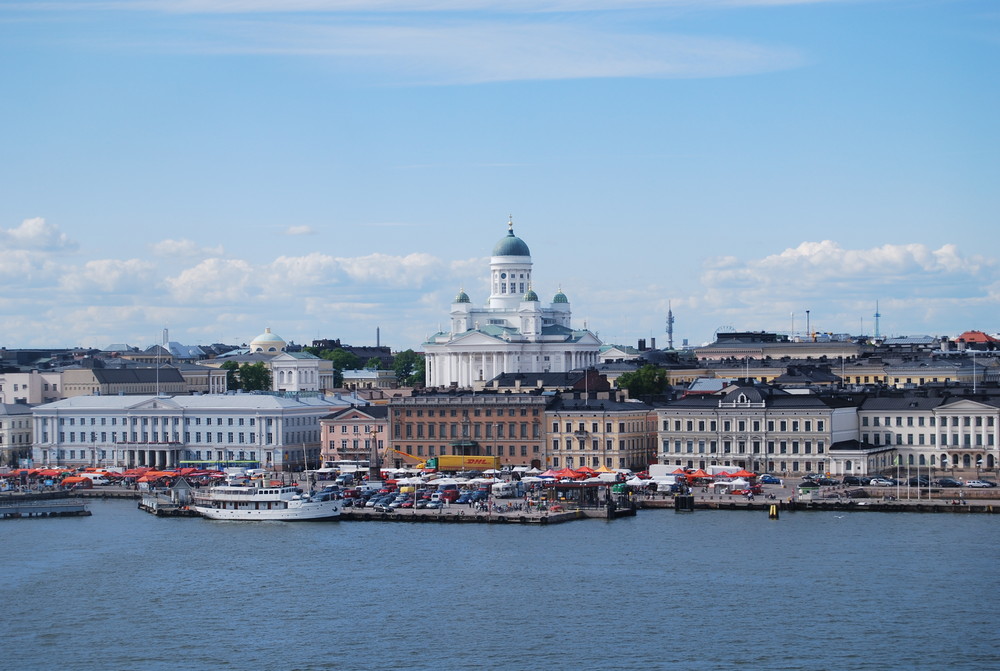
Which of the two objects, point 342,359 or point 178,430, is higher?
point 342,359

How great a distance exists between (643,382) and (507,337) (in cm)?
2444

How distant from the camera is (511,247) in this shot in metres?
132

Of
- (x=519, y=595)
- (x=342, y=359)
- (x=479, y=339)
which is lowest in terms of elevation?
(x=519, y=595)

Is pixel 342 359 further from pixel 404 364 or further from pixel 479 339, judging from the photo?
pixel 479 339

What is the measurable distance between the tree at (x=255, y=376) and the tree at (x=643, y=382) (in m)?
33.9

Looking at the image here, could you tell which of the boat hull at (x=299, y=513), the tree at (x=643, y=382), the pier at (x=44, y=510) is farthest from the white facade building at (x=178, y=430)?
the boat hull at (x=299, y=513)

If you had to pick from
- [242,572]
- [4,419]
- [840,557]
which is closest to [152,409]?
[4,419]

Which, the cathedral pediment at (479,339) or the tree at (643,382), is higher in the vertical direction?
the cathedral pediment at (479,339)

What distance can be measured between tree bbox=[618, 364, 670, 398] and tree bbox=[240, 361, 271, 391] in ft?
111

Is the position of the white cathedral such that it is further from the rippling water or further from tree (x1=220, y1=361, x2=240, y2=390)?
the rippling water

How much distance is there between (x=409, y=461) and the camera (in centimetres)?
8144

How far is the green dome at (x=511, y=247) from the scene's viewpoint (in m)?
132

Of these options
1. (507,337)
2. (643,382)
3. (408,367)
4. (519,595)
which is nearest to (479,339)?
(507,337)

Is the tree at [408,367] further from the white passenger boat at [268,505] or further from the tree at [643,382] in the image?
the white passenger boat at [268,505]
